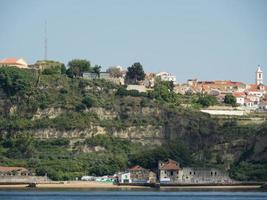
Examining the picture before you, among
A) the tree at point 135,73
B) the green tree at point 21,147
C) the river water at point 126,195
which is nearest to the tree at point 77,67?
the tree at point 135,73

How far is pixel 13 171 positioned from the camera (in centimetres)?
15725

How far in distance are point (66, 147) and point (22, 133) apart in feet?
16.7

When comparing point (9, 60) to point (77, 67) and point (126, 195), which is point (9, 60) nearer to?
point (77, 67)

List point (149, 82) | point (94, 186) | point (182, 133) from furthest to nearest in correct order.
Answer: point (149, 82) < point (182, 133) < point (94, 186)

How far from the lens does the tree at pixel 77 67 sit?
183 meters

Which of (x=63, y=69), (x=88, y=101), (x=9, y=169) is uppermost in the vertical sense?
(x=63, y=69)

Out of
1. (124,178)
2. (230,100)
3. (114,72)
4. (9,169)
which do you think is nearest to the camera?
(9,169)

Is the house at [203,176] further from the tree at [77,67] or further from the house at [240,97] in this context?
the house at [240,97]

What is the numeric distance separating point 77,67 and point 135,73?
8.18m

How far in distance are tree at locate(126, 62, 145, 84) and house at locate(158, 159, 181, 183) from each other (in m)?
29.9

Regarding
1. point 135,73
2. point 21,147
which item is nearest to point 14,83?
point 21,147

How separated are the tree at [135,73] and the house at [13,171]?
33101 millimetres

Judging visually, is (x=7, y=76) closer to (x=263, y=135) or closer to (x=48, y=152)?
(x=48, y=152)

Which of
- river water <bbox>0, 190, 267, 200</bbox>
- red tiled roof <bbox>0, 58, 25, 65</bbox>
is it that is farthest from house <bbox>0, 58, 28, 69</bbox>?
river water <bbox>0, 190, 267, 200</bbox>
